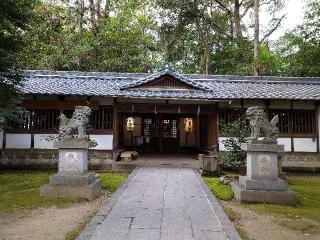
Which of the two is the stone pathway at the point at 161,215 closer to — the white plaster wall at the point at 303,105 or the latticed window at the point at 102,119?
the latticed window at the point at 102,119

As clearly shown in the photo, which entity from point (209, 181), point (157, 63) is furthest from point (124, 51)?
point (209, 181)

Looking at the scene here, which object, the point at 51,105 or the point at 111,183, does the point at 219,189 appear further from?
the point at 51,105

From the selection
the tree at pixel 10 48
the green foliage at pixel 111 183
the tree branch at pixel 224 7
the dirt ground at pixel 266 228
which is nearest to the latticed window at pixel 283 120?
the green foliage at pixel 111 183

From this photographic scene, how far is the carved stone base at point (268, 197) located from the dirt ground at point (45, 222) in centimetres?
410

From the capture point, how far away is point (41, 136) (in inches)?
638

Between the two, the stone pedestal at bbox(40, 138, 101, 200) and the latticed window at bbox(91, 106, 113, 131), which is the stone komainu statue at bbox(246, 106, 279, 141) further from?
the latticed window at bbox(91, 106, 113, 131)

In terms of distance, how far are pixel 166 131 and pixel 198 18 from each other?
12161 millimetres

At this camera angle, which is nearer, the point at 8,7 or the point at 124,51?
the point at 8,7

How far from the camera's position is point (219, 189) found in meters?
10.7

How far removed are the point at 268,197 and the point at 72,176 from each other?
18.6 ft

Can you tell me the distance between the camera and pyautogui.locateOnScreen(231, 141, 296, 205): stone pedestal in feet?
29.2

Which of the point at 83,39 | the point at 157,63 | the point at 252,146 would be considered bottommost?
the point at 252,146

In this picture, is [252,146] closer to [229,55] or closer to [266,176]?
[266,176]

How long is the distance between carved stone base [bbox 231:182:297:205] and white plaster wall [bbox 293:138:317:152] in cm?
842
